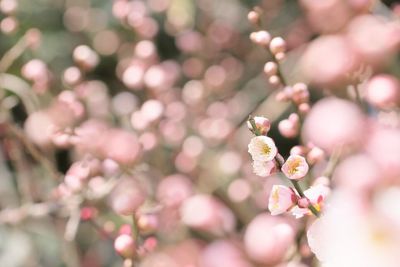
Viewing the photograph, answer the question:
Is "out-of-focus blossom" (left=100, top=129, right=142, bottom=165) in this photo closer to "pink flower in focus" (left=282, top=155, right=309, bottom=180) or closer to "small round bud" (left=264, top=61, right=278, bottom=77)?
"small round bud" (left=264, top=61, right=278, bottom=77)

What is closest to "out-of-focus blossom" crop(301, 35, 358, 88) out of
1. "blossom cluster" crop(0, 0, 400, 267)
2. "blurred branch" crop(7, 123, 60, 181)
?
"blossom cluster" crop(0, 0, 400, 267)

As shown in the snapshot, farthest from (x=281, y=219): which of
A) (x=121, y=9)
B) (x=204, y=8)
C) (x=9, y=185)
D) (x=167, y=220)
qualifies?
(x=204, y=8)

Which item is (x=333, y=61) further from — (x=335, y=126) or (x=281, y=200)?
(x=281, y=200)

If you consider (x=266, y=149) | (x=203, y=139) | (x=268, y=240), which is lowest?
(x=203, y=139)

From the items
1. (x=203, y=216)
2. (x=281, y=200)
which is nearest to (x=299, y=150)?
(x=281, y=200)

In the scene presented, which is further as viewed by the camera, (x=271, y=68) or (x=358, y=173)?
(x=271, y=68)

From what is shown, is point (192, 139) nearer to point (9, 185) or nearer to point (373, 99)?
point (9, 185)

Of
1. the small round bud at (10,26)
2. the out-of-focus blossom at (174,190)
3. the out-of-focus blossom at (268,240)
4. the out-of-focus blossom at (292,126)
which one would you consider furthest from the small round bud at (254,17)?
the small round bud at (10,26)
